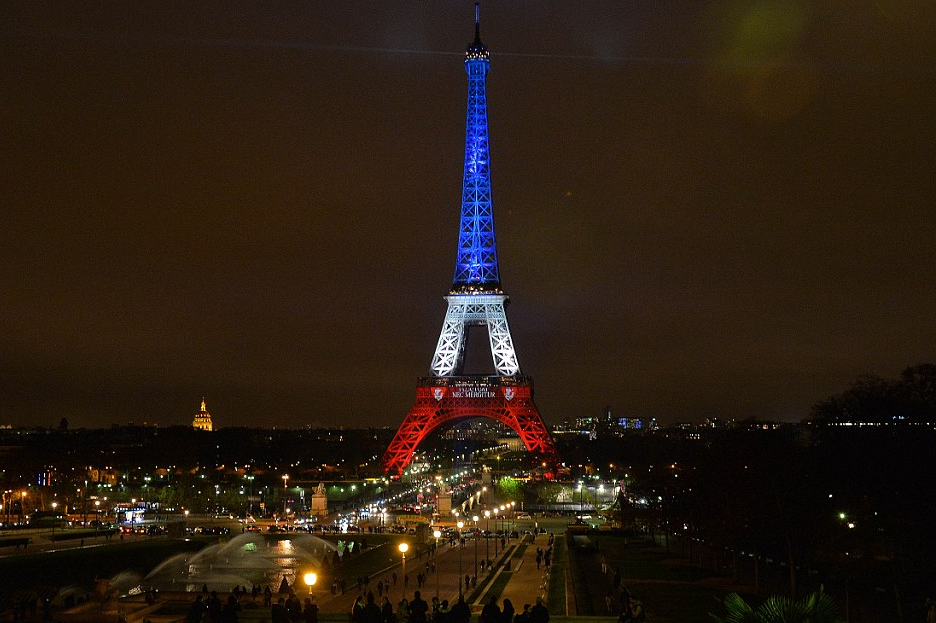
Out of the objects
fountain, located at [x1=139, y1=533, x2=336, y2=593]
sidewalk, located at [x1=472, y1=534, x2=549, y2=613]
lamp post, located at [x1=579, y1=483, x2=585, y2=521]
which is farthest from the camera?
lamp post, located at [x1=579, y1=483, x2=585, y2=521]

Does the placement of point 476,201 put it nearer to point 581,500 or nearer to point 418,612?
point 581,500

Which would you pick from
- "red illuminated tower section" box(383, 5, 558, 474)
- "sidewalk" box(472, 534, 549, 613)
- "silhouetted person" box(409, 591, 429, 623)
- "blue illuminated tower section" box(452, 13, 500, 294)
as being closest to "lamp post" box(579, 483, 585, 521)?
"red illuminated tower section" box(383, 5, 558, 474)

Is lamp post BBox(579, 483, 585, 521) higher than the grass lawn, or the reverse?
lamp post BBox(579, 483, 585, 521)

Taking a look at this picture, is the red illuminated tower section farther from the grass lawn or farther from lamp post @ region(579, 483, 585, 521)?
the grass lawn

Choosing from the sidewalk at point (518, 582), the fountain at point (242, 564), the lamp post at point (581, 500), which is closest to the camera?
the sidewalk at point (518, 582)

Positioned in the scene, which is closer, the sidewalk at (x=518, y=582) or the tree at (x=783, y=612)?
the tree at (x=783, y=612)

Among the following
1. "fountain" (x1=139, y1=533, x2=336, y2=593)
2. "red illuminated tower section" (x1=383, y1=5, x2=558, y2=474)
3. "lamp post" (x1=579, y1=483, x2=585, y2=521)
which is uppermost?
"red illuminated tower section" (x1=383, y1=5, x2=558, y2=474)

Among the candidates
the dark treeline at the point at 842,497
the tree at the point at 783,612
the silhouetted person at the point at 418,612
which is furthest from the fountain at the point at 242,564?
the tree at the point at 783,612

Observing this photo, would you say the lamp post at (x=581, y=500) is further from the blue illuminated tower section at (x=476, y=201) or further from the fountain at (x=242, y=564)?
the fountain at (x=242, y=564)

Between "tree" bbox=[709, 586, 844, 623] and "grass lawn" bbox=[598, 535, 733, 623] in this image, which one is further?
"grass lawn" bbox=[598, 535, 733, 623]
